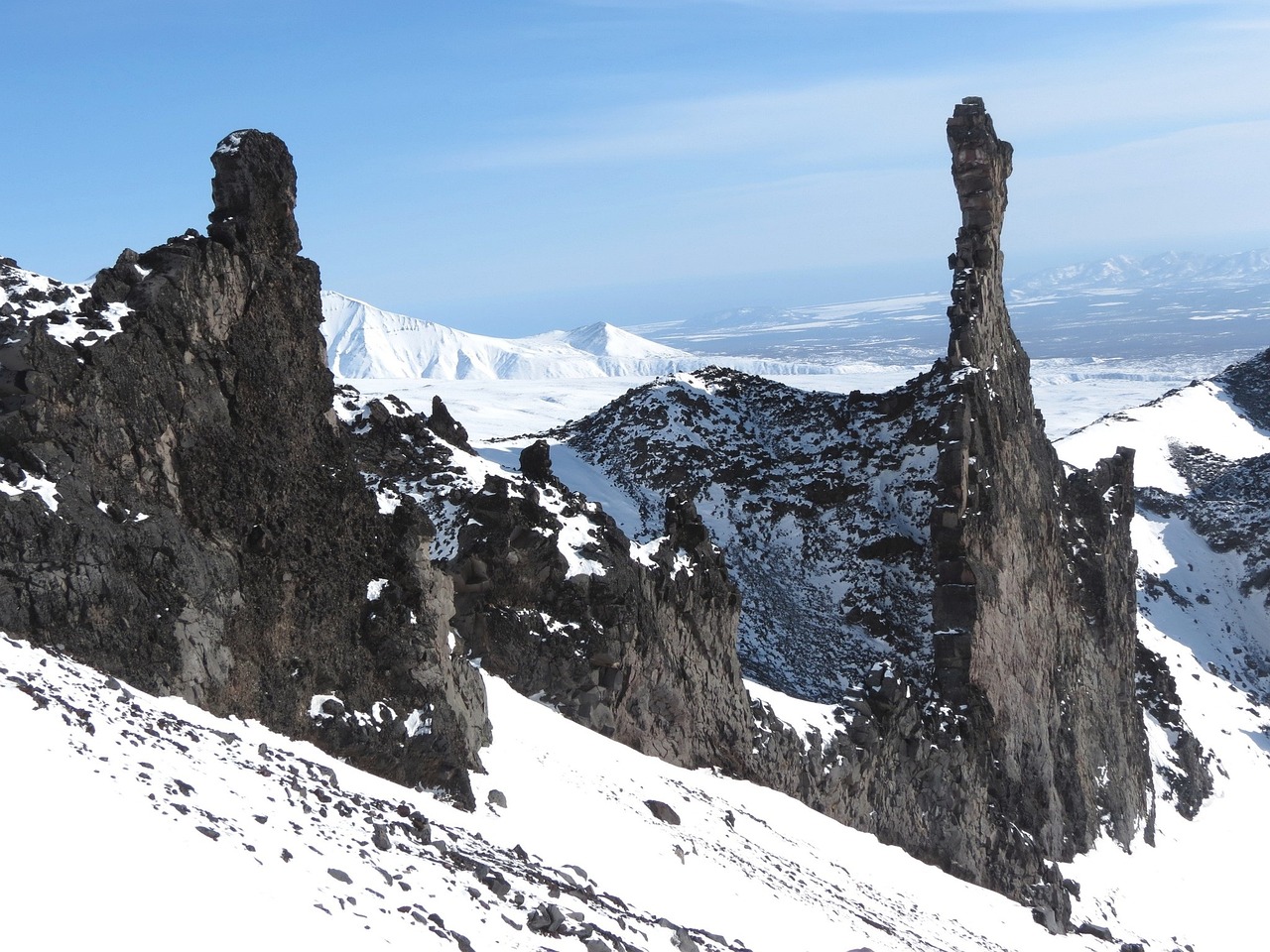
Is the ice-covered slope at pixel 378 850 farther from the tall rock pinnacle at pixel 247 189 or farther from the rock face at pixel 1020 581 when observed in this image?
the rock face at pixel 1020 581

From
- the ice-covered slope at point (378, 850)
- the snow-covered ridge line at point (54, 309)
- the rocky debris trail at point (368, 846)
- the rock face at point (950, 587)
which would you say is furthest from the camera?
the rock face at point (950, 587)

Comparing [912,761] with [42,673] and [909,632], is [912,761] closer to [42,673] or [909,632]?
[909,632]

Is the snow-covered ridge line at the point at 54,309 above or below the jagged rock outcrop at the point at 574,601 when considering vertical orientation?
above

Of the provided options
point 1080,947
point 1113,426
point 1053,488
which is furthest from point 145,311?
point 1113,426

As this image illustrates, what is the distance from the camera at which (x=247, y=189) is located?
21.1m

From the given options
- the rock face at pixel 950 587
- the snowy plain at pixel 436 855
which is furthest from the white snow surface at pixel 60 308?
the rock face at pixel 950 587

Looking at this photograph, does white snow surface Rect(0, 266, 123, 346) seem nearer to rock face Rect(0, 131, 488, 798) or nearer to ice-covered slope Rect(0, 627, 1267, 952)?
rock face Rect(0, 131, 488, 798)

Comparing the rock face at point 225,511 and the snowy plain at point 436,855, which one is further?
the rock face at point 225,511

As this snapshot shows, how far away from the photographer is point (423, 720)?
69.7 feet

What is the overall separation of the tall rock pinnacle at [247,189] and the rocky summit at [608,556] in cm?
5

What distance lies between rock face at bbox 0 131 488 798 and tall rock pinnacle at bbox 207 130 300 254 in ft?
0.11

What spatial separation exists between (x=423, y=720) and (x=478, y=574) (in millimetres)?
7983

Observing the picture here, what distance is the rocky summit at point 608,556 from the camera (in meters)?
17.7

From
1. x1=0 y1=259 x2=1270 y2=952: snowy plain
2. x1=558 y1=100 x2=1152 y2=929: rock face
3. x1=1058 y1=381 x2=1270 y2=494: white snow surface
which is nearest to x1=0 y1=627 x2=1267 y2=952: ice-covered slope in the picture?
x1=0 y1=259 x2=1270 y2=952: snowy plain
